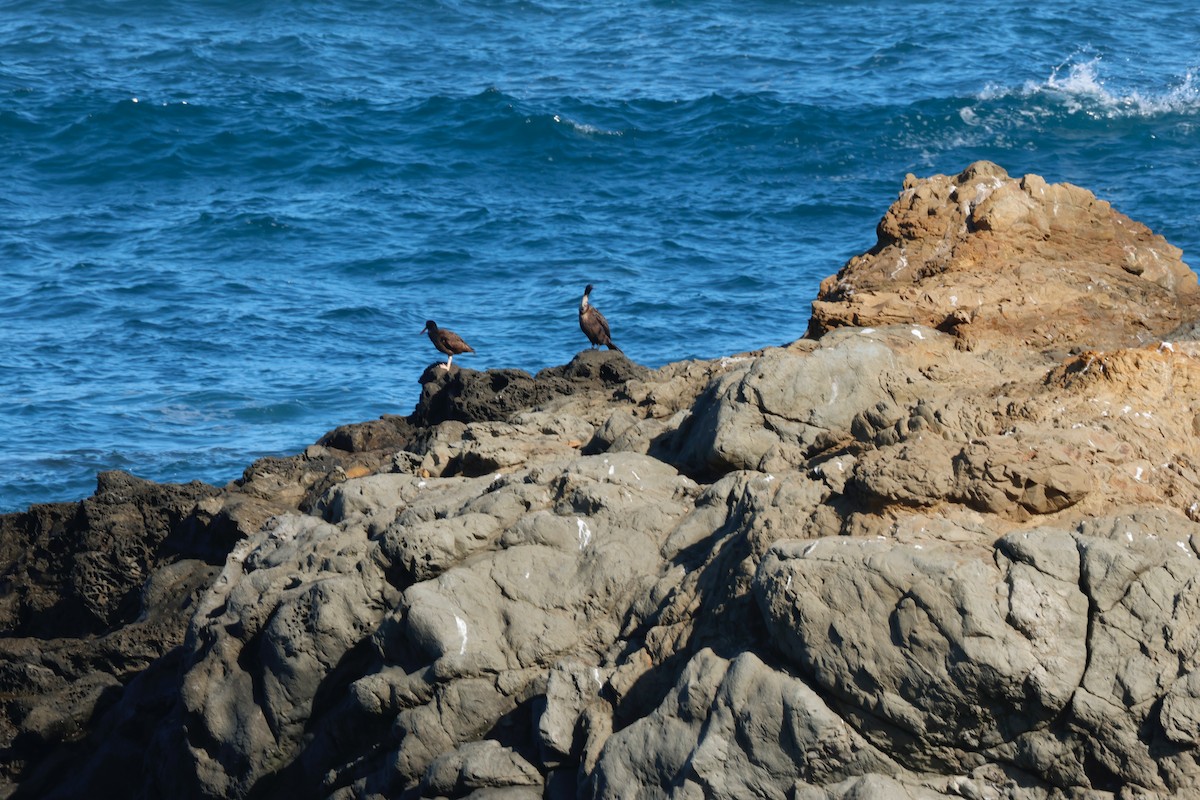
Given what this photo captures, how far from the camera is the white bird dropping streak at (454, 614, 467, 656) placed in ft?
23.6

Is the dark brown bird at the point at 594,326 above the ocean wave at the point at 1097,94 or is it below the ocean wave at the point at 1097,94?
above

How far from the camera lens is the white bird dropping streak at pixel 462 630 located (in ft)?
23.6

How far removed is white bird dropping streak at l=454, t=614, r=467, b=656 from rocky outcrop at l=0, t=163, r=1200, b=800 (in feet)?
0.04

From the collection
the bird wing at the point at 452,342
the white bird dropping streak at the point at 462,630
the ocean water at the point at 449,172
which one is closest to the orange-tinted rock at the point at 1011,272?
the white bird dropping streak at the point at 462,630

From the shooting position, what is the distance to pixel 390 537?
26.1 feet

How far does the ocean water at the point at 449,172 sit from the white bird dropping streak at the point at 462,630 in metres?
11.0

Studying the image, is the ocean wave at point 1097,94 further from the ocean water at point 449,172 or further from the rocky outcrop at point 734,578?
the rocky outcrop at point 734,578

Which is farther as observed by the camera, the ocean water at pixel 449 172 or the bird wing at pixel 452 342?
the ocean water at pixel 449 172

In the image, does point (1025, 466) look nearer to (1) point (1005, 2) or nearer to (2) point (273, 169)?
(2) point (273, 169)

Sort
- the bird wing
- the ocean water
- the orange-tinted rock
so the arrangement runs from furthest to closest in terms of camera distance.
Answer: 1. the ocean water
2. the bird wing
3. the orange-tinted rock

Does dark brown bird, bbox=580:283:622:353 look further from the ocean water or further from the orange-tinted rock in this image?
the ocean water

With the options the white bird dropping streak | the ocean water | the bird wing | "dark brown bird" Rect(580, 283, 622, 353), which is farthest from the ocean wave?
the white bird dropping streak

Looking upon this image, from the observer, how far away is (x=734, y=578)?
6551mm

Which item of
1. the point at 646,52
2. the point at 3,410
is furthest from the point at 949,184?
the point at 646,52
